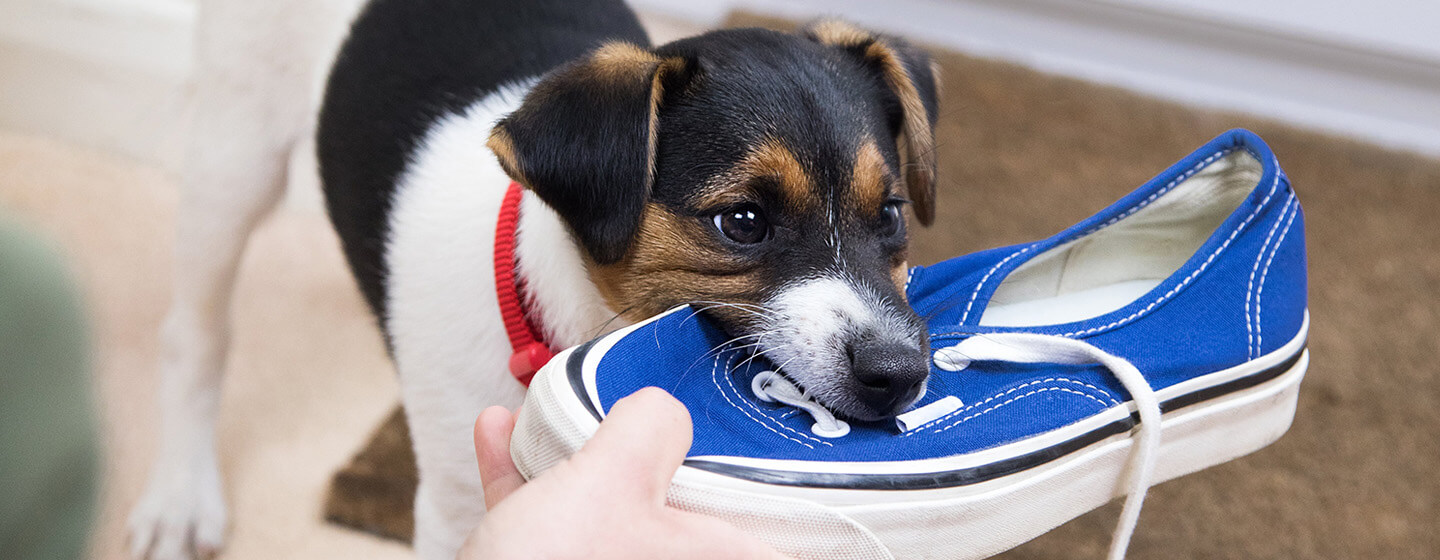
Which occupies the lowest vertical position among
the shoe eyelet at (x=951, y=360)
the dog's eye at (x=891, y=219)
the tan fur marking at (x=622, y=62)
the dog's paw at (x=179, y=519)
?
the dog's paw at (x=179, y=519)

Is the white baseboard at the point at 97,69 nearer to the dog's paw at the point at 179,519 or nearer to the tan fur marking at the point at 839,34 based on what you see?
the dog's paw at the point at 179,519

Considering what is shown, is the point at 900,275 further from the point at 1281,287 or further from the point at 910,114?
the point at 1281,287

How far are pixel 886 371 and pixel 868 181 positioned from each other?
0.30m

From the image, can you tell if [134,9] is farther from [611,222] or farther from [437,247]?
[611,222]

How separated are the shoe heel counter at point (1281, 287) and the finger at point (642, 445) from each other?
88 centimetres

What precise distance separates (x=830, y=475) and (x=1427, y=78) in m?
3.39

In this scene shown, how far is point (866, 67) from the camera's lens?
154cm


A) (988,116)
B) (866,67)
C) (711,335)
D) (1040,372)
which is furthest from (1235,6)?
(711,335)

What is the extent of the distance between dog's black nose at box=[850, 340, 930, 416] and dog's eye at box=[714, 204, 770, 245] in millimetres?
207

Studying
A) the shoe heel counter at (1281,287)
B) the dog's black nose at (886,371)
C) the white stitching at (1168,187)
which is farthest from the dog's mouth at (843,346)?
the shoe heel counter at (1281,287)

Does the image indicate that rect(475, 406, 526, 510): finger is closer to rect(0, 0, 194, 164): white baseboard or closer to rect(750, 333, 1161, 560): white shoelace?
rect(750, 333, 1161, 560): white shoelace

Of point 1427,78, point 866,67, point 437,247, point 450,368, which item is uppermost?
point 866,67

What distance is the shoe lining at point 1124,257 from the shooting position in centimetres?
148

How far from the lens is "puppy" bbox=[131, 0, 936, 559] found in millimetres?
1244
